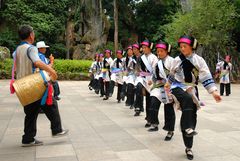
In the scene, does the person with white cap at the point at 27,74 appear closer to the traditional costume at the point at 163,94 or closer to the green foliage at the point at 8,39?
the traditional costume at the point at 163,94

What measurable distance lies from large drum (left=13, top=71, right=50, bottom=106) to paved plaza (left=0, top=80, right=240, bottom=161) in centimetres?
80

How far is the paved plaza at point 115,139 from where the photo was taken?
505 cm

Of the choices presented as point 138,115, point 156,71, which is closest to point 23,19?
point 138,115

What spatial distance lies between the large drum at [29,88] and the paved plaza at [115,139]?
0.80 meters

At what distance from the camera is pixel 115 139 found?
6082 mm

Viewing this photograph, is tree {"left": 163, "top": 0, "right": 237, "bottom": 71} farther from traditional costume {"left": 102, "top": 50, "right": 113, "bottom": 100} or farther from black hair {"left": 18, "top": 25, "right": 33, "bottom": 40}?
black hair {"left": 18, "top": 25, "right": 33, "bottom": 40}

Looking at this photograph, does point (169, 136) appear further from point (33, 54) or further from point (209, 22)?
point (209, 22)

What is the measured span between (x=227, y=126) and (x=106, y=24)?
24.5 m

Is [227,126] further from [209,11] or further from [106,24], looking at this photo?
[106,24]

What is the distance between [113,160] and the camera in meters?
4.81

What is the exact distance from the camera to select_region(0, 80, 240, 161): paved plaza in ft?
16.6

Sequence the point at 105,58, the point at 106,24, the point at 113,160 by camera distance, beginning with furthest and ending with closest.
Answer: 1. the point at 106,24
2. the point at 105,58
3. the point at 113,160

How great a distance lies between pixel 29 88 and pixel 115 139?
175 centimetres

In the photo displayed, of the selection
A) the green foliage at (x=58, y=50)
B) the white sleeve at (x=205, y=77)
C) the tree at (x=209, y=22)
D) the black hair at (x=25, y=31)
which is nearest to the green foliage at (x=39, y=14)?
the green foliage at (x=58, y=50)
